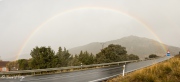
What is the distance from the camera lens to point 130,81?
489 inches

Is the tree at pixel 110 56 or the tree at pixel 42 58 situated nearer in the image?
the tree at pixel 42 58

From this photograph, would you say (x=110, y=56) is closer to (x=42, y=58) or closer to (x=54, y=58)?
(x=54, y=58)

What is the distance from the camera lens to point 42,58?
5534 centimetres

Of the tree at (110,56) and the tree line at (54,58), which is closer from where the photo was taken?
the tree line at (54,58)

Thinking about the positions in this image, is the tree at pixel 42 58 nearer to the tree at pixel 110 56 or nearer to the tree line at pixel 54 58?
the tree line at pixel 54 58

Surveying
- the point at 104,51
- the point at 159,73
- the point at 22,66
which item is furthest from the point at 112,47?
the point at 159,73

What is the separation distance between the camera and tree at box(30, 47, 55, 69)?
55.2 m

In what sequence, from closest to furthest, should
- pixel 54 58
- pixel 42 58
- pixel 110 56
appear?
pixel 42 58 < pixel 54 58 < pixel 110 56

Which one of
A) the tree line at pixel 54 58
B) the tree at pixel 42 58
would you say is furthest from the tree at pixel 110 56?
the tree at pixel 42 58

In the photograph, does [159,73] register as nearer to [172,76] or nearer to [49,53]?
[172,76]

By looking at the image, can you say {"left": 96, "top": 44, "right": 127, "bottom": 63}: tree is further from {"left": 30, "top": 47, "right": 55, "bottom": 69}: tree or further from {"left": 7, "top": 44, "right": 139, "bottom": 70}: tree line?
{"left": 30, "top": 47, "right": 55, "bottom": 69}: tree

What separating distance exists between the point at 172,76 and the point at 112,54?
5334cm

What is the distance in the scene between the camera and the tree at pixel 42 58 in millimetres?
55209

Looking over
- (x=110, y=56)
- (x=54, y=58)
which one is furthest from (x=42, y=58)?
(x=110, y=56)
